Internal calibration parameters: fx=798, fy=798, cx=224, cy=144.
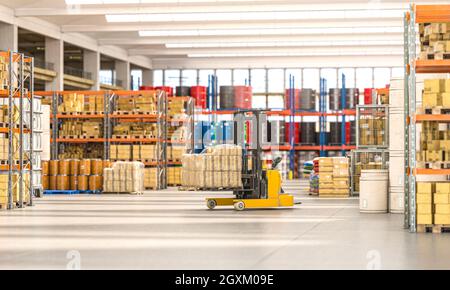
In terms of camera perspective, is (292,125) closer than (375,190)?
No

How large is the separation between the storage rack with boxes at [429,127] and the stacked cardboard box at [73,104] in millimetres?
16336

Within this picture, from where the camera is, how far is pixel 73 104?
2558 cm

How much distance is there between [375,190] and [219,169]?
2.98 m

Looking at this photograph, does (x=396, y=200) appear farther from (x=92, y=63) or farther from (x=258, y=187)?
(x=92, y=63)

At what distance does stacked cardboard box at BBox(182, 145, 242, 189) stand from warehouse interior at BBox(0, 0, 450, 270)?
0.12 feet

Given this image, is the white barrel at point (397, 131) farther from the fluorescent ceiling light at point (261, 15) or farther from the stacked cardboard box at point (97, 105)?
the fluorescent ceiling light at point (261, 15)

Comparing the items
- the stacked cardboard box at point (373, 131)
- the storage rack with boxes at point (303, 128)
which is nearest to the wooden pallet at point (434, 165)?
the stacked cardboard box at point (373, 131)

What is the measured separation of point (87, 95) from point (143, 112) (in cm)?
242

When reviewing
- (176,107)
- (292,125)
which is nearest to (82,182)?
(176,107)

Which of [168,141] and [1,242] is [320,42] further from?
[1,242]

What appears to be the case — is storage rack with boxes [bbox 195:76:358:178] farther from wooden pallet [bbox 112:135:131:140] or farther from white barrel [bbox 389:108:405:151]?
white barrel [bbox 389:108:405:151]

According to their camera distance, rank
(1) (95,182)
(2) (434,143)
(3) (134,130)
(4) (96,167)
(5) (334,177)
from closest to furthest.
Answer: (2) (434,143)
(5) (334,177)
(1) (95,182)
(4) (96,167)
(3) (134,130)

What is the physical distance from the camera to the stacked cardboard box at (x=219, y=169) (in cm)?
1520

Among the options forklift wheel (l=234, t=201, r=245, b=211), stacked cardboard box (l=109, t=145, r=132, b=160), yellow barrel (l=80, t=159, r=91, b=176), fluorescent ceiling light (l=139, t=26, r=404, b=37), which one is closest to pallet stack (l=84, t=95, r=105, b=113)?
stacked cardboard box (l=109, t=145, r=132, b=160)
